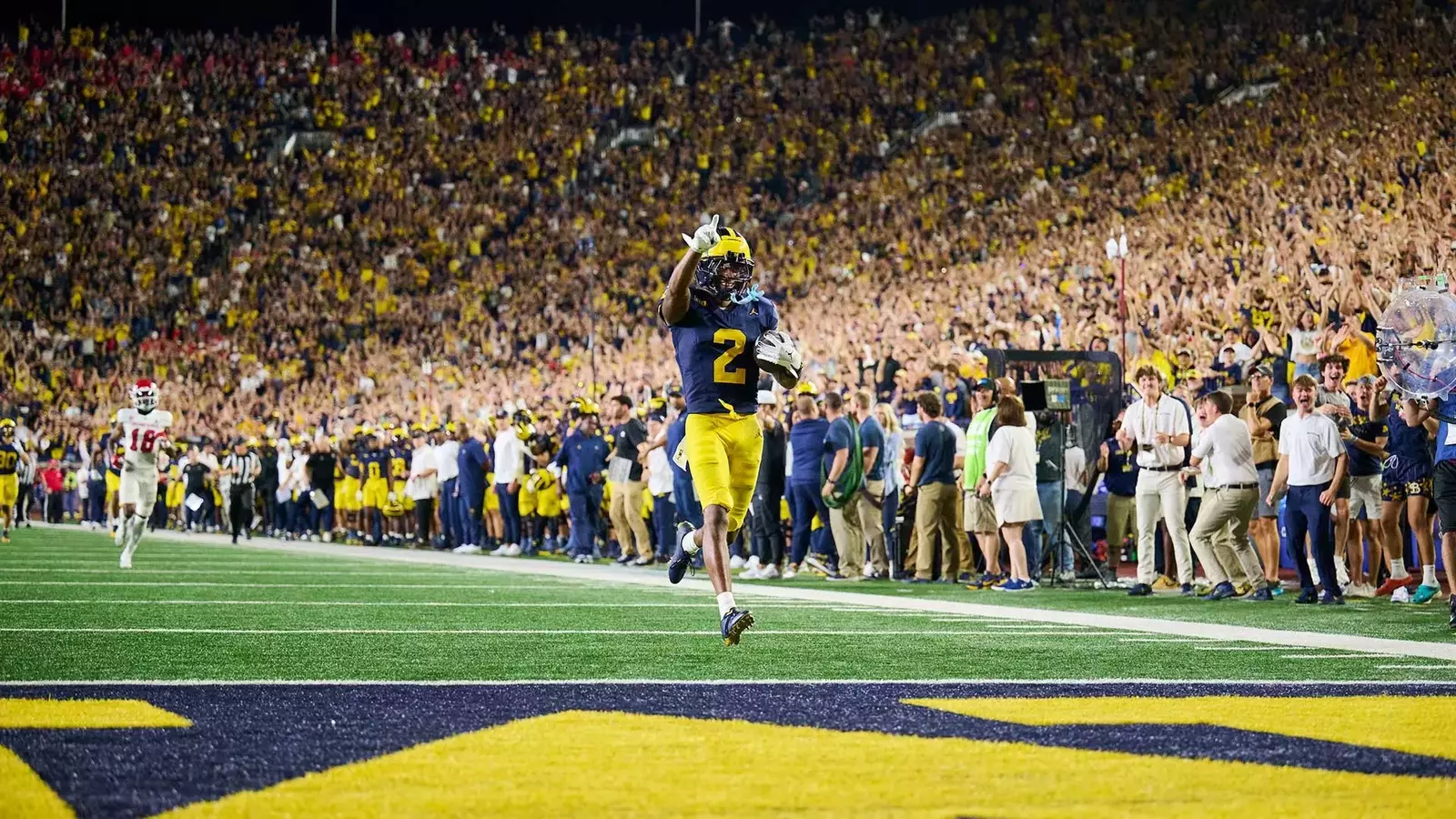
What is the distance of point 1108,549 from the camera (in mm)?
14500

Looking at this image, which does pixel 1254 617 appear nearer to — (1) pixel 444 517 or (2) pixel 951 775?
(2) pixel 951 775

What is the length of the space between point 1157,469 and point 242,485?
16609mm

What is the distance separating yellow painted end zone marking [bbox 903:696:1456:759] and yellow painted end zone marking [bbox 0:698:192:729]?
7.70ft

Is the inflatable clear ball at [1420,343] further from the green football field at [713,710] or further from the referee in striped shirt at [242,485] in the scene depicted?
the referee in striped shirt at [242,485]

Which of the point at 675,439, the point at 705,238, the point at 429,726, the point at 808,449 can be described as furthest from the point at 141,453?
the point at 429,726

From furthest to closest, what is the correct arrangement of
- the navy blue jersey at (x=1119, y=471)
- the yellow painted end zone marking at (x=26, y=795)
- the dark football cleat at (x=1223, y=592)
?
the navy blue jersey at (x=1119, y=471) → the dark football cleat at (x=1223, y=592) → the yellow painted end zone marking at (x=26, y=795)

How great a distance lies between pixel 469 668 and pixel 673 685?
1040mm

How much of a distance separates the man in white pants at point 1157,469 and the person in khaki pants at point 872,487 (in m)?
3.18

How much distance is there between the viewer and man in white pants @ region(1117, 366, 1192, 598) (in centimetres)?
1269

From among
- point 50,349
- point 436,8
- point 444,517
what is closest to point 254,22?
point 436,8

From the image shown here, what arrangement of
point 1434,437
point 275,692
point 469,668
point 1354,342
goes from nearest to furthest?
point 275,692 → point 469,668 → point 1434,437 → point 1354,342

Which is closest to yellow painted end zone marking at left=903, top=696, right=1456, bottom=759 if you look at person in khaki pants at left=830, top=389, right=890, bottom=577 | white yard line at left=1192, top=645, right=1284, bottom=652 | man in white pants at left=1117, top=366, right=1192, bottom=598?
white yard line at left=1192, top=645, right=1284, bottom=652

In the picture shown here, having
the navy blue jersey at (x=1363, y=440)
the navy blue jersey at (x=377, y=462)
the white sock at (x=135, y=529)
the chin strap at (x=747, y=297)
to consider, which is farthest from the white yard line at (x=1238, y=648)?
the navy blue jersey at (x=377, y=462)

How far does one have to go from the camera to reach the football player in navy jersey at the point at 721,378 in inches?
320
